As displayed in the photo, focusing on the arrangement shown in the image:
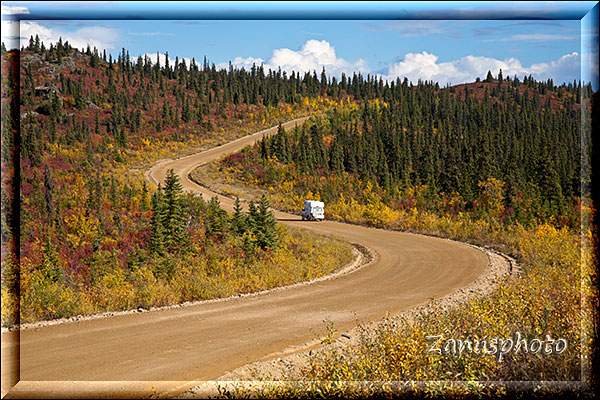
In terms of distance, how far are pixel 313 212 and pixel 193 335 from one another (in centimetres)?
2627

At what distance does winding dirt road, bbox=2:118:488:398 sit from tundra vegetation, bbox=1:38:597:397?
3.04ft

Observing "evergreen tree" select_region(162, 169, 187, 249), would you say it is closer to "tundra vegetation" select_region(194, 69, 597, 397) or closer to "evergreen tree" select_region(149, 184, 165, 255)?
"evergreen tree" select_region(149, 184, 165, 255)

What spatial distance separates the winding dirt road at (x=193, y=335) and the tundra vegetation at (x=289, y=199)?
0.93 m

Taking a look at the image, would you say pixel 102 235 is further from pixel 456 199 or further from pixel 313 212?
pixel 456 199

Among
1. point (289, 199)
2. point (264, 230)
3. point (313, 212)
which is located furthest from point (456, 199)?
point (264, 230)

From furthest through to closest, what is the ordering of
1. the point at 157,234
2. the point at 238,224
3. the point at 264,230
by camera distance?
the point at 238,224 → the point at 264,230 → the point at 157,234

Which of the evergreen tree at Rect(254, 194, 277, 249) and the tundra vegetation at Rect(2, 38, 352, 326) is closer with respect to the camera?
the tundra vegetation at Rect(2, 38, 352, 326)

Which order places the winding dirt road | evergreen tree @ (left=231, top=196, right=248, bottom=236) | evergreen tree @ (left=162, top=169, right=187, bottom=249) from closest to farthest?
the winding dirt road
evergreen tree @ (left=162, top=169, right=187, bottom=249)
evergreen tree @ (left=231, top=196, right=248, bottom=236)

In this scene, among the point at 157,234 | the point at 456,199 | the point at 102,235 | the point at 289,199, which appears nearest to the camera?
the point at 157,234

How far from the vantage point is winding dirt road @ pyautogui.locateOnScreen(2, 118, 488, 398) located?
6062 mm

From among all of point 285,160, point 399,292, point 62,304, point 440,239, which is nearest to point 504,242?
point 440,239

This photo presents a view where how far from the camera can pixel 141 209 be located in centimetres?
2238

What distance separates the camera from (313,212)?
34531 millimetres

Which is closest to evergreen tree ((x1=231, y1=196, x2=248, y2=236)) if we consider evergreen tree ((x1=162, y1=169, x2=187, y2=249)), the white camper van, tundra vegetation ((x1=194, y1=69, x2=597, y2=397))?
evergreen tree ((x1=162, y1=169, x2=187, y2=249))
